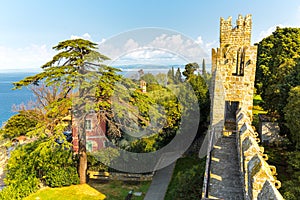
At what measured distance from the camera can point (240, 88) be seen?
9383mm

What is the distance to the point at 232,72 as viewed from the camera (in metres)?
9.38

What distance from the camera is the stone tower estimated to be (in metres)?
9.26

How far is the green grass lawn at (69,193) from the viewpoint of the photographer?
14.0m

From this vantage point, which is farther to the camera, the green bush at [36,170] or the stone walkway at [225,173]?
the green bush at [36,170]

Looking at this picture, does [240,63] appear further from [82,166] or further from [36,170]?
[36,170]

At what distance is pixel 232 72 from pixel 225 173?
421 cm

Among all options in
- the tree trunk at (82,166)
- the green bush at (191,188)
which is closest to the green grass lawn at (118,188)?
the tree trunk at (82,166)

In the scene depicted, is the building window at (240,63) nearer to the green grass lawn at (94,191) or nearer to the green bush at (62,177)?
the green grass lawn at (94,191)

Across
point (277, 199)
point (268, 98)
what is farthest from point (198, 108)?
point (277, 199)

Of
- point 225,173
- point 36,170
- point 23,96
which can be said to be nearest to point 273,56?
point 225,173

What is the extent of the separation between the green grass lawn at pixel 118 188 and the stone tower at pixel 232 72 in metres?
7.48

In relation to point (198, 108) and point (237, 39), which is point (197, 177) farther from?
point (198, 108)

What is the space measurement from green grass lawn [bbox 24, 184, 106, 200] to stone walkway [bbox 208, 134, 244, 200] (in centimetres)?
855

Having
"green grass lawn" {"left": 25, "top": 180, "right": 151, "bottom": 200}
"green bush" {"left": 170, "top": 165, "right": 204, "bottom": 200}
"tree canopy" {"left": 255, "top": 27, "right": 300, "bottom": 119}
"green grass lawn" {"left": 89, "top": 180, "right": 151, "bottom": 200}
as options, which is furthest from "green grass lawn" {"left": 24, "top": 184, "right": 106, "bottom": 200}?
"tree canopy" {"left": 255, "top": 27, "right": 300, "bottom": 119}
